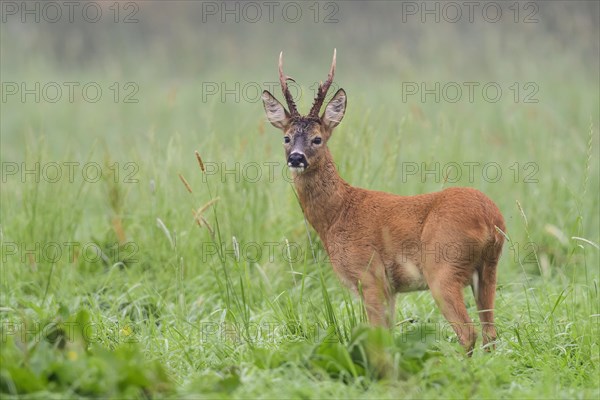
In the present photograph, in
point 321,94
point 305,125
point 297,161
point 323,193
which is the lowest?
point 323,193

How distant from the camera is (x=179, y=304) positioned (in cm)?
639

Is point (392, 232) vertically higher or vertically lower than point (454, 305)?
higher

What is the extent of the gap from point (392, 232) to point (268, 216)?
208 centimetres

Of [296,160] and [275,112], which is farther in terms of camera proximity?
[275,112]

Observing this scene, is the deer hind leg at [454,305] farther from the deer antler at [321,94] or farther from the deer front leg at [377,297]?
the deer antler at [321,94]

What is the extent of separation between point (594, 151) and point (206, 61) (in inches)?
316

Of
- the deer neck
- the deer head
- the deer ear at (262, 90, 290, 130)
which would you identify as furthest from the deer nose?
the deer ear at (262, 90, 290, 130)

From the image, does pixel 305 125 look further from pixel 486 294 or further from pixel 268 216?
pixel 268 216

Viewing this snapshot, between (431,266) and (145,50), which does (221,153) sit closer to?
(431,266)

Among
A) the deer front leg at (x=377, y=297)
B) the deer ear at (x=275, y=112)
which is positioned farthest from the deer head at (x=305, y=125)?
the deer front leg at (x=377, y=297)

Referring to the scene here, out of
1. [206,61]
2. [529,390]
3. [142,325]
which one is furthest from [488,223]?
[206,61]

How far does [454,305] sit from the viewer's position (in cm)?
523

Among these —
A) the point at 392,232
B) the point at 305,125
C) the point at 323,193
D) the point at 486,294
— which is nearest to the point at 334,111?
the point at 305,125

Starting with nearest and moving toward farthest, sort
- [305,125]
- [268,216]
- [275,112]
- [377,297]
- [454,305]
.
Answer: [454,305]
[377,297]
[305,125]
[275,112]
[268,216]
